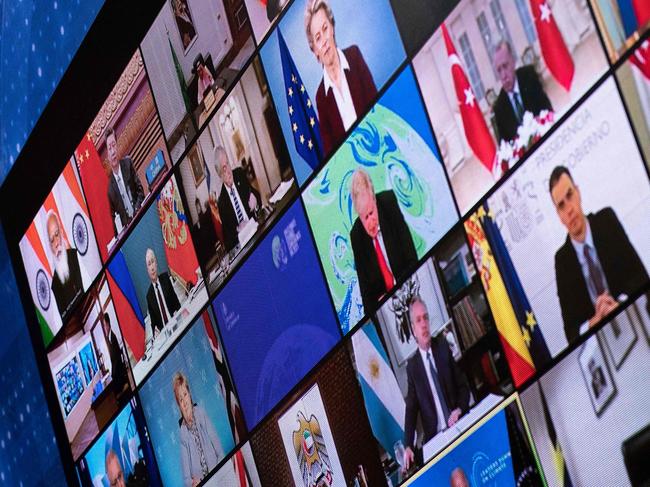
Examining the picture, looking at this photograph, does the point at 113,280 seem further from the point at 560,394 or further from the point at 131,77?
the point at 560,394

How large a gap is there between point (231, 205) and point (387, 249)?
73cm

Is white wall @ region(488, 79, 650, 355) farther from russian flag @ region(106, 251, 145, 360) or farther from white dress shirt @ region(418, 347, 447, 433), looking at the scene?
russian flag @ region(106, 251, 145, 360)

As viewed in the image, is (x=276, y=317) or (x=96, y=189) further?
(x=96, y=189)

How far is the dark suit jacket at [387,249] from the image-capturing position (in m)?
2.77

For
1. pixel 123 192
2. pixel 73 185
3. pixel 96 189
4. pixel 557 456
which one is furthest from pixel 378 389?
pixel 73 185

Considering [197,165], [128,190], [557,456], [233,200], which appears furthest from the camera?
[128,190]

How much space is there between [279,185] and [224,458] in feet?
2.88

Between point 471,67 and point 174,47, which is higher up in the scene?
point 174,47

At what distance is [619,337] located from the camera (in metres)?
2.16

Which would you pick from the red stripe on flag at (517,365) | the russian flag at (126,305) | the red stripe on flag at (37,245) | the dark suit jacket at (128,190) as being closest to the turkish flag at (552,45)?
the red stripe on flag at (517,365)

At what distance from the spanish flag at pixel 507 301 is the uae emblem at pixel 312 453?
0.81 metres

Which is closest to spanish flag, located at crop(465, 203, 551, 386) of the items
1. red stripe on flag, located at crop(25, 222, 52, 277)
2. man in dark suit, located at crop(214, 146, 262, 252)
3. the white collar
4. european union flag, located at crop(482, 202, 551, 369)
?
european union flag, located at crop(482, 202, 551, 369)

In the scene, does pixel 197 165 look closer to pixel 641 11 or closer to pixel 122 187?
pixel 122 187

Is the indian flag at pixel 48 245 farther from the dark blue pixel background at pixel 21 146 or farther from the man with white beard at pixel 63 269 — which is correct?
the dark blue pixel background at pixel 21 146
